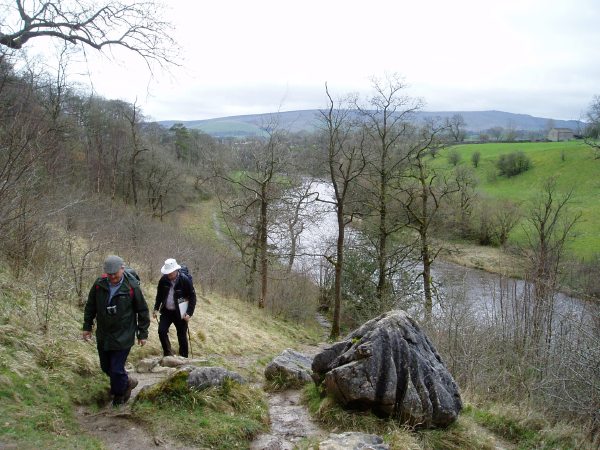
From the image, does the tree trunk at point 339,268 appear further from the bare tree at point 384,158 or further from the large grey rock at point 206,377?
the large grey rock at point 206,377

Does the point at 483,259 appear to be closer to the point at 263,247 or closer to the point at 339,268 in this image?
the point at 263,247

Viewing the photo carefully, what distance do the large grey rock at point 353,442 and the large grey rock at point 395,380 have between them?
2.45 ft

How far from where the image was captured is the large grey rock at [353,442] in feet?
17.6

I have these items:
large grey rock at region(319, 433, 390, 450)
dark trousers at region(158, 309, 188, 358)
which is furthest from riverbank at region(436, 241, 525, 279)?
large grey rock at region(319, 433, 390, 450)

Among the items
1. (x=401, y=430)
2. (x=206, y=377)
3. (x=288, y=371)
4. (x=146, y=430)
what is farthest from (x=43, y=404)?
(x=401, y=430)

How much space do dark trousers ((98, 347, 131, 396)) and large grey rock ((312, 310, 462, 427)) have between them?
2.69 m

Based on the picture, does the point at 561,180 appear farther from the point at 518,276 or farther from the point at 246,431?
the point at 246,431

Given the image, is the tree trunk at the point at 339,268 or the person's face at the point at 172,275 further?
the tree trunk at the point at 339,268

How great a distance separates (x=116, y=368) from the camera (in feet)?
19.4

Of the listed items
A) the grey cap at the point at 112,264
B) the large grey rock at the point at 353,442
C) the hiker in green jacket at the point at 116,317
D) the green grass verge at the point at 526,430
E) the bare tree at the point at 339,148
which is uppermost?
the bare tree at the point at 339,148

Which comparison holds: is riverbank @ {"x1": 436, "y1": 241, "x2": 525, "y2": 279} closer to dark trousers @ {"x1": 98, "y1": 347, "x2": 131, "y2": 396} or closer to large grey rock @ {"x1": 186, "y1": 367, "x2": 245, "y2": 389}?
large grey rock @ {"x1": 186, "y1": 367, "x2": 245, "y2": 389}

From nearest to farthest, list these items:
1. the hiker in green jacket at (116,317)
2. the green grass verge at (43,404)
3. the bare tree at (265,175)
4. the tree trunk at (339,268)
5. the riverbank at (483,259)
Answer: the green grass verge at (43,404) < the hiker in green jacket at (116,317) < the tree trunk at (339,268) < the bare tree at (265,175) < the riverbank at (483,259)

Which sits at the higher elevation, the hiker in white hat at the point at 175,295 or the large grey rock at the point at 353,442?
the hiker in white hat at the point at 175,295

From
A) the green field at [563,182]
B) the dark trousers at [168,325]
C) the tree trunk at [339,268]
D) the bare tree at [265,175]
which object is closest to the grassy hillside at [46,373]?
the dark trousers at [168,325]
